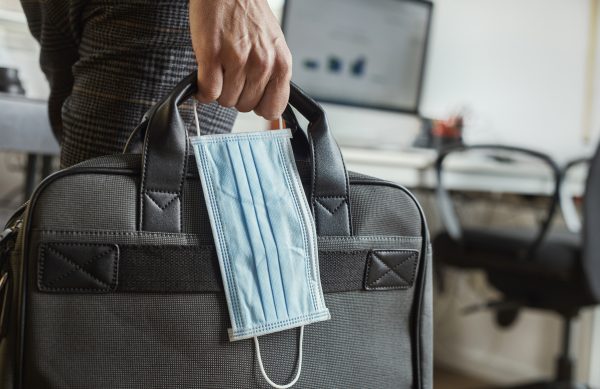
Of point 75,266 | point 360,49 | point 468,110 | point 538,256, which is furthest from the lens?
point 468,110

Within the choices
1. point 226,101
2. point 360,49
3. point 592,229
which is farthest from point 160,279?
point 360,49

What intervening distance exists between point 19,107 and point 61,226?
2.12ft

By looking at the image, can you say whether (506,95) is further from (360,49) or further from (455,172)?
(455,172)

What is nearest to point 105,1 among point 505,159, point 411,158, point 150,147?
point 150,147

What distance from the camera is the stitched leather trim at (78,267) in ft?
1.87

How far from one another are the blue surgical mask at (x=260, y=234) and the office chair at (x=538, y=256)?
41.1 inches

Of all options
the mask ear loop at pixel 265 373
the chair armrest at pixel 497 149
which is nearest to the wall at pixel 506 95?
the chair armrest at pixel 497 149

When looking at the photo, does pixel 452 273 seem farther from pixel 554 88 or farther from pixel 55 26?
pixel 55 26

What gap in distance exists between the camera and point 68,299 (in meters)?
0.58

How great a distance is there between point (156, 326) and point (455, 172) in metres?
1.34

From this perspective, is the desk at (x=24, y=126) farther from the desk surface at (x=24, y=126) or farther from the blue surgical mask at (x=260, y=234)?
the blue surgical mask at (x=260, y=234)

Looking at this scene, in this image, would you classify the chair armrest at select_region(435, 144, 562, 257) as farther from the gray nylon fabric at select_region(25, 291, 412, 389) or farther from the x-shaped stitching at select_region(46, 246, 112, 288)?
the x-shaped stitching at select_region(46, 246, 112, 288)

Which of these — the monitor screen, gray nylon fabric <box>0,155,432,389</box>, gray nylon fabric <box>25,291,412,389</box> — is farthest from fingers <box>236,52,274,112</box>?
the monitor screen

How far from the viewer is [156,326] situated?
61 cm
